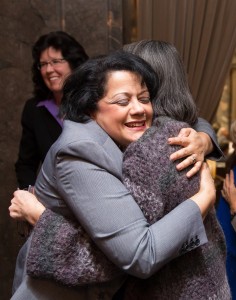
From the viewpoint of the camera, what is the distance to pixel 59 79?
252 centimetres

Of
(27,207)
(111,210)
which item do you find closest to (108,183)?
(111,210)

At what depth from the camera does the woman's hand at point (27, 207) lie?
4.73 ft

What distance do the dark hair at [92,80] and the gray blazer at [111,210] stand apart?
0.36 ft

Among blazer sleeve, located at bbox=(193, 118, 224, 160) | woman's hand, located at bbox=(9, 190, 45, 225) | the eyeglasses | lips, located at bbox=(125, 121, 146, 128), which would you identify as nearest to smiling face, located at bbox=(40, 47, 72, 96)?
the eyeglasses

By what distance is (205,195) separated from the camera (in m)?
1.31

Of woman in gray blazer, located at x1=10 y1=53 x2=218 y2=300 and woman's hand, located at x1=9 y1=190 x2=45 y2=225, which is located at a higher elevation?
woman in gray blazer, located at x1=10 y1=53 x2=218 y2=300

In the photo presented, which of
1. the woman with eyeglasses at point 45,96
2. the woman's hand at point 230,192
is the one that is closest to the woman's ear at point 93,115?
the woman with eyeglasses at point 45,96

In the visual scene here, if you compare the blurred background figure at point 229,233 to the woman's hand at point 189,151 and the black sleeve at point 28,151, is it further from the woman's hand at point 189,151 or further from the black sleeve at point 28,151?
the woman's hand at point 189,151

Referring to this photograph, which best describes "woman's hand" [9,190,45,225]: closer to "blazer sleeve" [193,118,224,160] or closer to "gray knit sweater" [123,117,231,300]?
"gray knit sweater" [123,117,231,300]

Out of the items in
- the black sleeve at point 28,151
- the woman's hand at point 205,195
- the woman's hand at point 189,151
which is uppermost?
the woman's hand at point 189,151

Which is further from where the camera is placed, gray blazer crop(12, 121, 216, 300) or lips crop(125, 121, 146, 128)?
lips crop(125, 121, 146, 128)

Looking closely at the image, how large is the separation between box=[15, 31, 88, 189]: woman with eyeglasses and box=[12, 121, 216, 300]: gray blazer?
1.27 meters

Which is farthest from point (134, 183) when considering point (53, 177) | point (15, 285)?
point (15, 285)

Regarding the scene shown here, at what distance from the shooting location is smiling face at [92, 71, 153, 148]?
4.49ft
